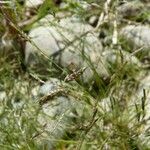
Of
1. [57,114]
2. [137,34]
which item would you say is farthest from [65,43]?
[57,114]

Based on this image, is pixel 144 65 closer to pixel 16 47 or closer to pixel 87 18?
pixel 87 18

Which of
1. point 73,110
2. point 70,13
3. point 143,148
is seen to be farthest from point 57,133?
point 70,13

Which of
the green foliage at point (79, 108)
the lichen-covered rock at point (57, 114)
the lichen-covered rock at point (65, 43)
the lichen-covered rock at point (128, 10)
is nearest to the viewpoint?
the green foliage at point (79, 108)

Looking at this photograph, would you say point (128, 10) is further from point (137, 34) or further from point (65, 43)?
point (65, 43)

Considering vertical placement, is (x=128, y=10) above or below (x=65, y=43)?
above

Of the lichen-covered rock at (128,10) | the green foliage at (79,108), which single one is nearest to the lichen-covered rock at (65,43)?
the green foliage at (79,108)

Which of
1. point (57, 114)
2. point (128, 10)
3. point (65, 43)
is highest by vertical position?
point (128, 10)

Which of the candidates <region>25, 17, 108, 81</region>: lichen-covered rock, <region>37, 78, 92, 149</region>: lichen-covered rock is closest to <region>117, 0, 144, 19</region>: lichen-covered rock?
<region>25, 17, 108, 81</region>: lichen-covered rock

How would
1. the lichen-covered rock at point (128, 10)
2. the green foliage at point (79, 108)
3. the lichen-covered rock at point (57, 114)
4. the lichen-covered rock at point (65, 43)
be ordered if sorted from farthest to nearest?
1. the lichen-covered rock at point (128, 10)
2. the lichen-covered rock at point (65, 43)
3. the lichen-covered rock at point (57, 114)
4. the green foliage at point (79, 108)

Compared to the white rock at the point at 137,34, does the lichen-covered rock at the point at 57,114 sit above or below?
below

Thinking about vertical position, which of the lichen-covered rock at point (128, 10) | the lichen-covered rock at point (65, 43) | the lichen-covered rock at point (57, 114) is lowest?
the lichen-covered rock at point (57, 114)

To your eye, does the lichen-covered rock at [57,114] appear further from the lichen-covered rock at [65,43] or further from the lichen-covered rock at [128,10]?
the lichen-covered rock at [128,10]
